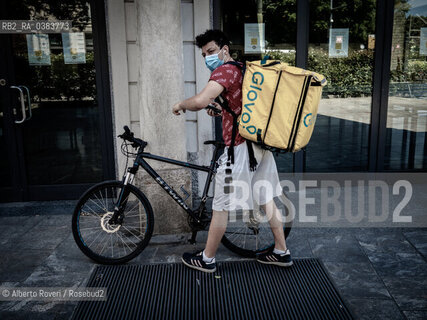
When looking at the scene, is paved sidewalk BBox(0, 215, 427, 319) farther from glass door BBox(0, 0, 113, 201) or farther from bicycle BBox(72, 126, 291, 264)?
glass door BBox(0, 0, 113, 201)

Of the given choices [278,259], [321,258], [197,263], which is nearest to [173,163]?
[197,263]

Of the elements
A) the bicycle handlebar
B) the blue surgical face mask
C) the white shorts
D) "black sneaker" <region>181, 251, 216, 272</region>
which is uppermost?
the blue surgical face mask

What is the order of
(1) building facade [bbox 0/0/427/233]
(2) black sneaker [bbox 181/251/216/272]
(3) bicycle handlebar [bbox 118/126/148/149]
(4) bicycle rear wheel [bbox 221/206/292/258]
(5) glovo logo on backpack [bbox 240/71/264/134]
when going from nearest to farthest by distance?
(5) glovo logo on backpack [bbox 240/71/264/134] < (2) black sneaker [bbox 181/251/216/272] < (3) bicycle handlebar [bbox 118/126/148/149] < (4) bicycle rear wheel [bbox 221/206/292/258] < (1) building facade [bbox 0/0/427/233]

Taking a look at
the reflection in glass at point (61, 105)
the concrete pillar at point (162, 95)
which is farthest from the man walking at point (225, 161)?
the reflection in glass at point (61, 105)

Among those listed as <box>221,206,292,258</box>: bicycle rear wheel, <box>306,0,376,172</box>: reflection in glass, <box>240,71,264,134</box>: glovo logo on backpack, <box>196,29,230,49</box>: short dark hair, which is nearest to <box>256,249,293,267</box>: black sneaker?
<box>221,206,292,258</box>: bicycle rear wheel

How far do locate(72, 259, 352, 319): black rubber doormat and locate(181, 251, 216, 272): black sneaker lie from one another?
0.05 meters

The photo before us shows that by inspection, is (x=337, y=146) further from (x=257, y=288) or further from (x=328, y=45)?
(x=257, y=288)

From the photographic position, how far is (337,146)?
6184 mm

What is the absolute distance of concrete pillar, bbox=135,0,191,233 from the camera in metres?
4.11

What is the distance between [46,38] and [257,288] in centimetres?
409

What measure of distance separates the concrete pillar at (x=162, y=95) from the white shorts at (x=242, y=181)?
0.86 metres

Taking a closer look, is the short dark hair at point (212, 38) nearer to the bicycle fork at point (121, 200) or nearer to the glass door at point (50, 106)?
the bicycle fork at point (121, 200)

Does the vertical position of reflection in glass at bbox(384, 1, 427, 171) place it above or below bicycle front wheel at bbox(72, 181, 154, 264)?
above

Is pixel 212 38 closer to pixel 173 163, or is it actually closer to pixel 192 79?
pixel 173 163
